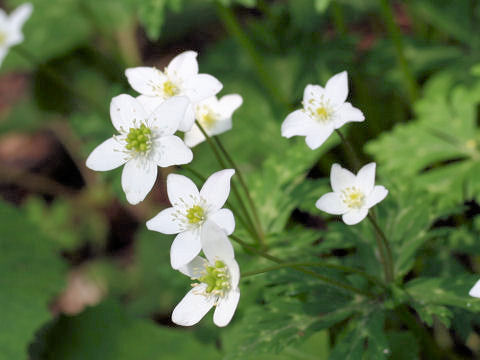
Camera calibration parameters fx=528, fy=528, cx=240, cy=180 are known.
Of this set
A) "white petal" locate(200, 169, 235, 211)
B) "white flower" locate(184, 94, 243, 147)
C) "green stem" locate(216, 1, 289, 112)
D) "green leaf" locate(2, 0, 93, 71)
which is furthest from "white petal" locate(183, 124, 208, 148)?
"green leaf" locate(2, 0, 93, 71)

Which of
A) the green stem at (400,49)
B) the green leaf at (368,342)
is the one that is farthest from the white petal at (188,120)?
the green stem at (400,49)

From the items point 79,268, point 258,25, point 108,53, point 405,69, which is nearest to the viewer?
point 405,69

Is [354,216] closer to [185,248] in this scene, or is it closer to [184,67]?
[185,248]

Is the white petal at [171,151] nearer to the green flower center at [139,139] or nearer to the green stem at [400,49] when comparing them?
the green flower center at [139,139]

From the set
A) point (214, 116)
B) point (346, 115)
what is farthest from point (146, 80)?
point (346, 115)

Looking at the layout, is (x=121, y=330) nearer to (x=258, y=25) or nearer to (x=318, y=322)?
(x=318, y=322)

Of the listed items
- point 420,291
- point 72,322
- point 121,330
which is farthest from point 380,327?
point 72,322

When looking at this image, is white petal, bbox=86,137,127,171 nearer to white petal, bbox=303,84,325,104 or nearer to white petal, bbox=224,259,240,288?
white petal, bbox=224,259,240,288
